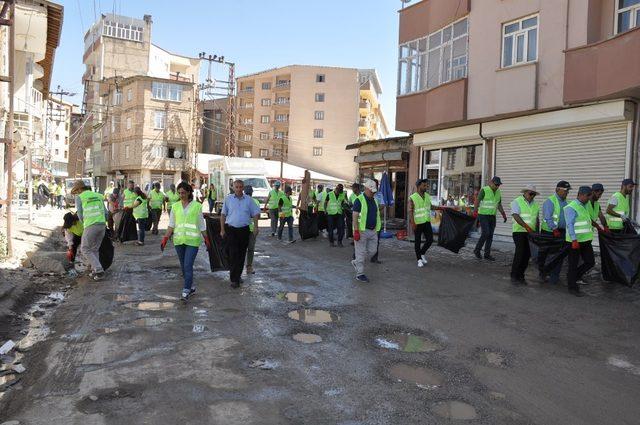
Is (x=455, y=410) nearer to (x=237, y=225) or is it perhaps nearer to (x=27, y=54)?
(x=237, y=225)

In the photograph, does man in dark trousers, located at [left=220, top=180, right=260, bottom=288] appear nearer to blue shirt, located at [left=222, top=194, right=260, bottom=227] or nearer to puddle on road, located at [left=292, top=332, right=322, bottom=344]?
blue shirt, located at [left=222, top=194, right=260, bottom=227]

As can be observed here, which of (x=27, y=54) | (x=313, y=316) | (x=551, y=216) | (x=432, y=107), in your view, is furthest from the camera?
(x=27, y=54)

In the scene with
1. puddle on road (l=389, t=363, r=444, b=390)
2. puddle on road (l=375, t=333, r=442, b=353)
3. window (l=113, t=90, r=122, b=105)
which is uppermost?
window (l=113, t=90, r=122, b=105)

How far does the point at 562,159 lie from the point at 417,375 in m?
10.9

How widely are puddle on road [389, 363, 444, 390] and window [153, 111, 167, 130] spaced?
54173 mm

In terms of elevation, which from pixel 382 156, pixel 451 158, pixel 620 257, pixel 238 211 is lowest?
pixel 620 257

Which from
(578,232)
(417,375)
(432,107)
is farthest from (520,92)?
(417,375)

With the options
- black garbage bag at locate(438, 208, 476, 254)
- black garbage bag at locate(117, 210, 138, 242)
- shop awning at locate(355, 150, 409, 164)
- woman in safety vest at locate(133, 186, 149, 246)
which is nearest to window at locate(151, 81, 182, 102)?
shop awning at locate(355, 150, 409, 164)

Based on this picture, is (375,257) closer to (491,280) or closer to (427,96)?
(491,280)

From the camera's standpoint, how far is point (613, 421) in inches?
152

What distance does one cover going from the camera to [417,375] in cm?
A: 472

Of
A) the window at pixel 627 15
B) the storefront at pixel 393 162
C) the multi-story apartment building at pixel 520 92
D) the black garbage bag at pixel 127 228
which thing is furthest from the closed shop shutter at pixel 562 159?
the black garbage bag at pixel 127 228

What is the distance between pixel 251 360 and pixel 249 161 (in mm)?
23624

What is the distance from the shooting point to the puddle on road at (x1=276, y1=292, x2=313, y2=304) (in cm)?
770
